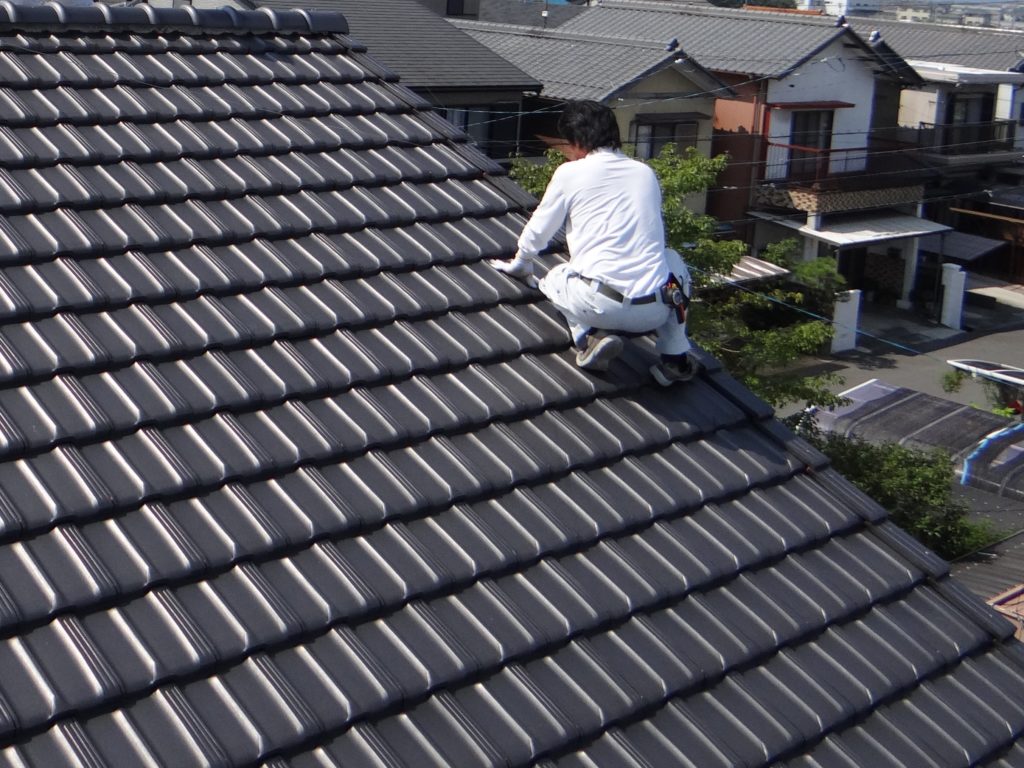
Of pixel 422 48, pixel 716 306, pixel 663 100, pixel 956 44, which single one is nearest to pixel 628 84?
pixel 663 100

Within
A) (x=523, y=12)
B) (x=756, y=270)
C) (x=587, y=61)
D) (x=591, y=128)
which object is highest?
(x=523, y=12)

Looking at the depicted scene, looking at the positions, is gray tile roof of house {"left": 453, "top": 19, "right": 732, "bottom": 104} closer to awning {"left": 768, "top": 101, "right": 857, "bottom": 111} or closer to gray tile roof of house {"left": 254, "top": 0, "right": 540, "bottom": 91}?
gray tile roof of house {"left": 254, "top": 0, "right": 540, "bottom": 91}

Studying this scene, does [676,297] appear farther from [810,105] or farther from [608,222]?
[810,105]

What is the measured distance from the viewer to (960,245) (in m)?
32.1

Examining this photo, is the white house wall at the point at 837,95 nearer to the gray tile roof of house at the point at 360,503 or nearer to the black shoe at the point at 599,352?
the gray tile roof of house at the point at 360,503

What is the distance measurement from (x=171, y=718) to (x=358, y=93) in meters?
3.52

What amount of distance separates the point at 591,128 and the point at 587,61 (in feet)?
71.5

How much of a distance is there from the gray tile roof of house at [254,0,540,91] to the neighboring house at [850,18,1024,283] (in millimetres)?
14135

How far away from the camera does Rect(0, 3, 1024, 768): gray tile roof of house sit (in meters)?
2.87

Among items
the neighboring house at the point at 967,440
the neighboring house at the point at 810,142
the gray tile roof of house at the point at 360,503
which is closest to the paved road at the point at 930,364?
the neighboring house at the point at 810,142

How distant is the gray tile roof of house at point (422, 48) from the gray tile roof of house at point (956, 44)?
1677 centimetres

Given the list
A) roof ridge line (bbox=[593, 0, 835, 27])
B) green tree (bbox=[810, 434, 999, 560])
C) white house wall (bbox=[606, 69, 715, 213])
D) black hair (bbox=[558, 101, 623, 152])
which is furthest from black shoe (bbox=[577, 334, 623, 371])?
roof ridge line (bbox=[593, 0, 835, 27])

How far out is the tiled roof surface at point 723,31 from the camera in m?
A: 27.8

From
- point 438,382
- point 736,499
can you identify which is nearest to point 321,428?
point 438,382
